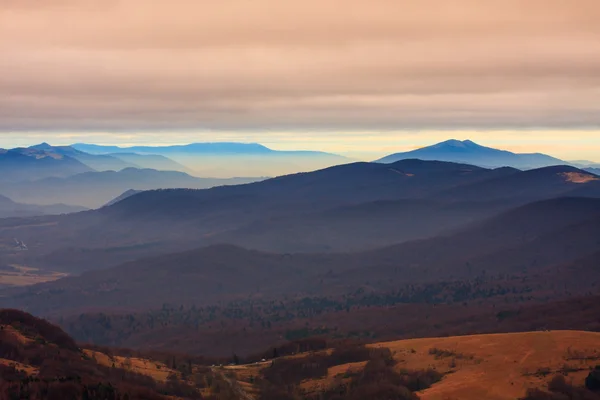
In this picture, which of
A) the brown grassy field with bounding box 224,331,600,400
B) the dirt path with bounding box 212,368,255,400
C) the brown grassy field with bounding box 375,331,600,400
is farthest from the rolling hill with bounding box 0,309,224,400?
the brown grassy field with bounding box 375,331,600,400

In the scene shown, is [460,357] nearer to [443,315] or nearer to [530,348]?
[530,348]

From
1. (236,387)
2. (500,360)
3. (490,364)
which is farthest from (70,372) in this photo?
(500,360)

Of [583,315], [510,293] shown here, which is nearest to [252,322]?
[510,293]

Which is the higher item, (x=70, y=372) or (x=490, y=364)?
(x=70, y=372)

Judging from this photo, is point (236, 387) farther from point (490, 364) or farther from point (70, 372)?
point (490, 364)

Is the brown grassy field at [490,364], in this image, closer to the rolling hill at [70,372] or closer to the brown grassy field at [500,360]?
the brown grassy field at [500,360]

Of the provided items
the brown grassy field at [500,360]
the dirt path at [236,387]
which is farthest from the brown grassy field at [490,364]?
the dirt path at [236,387]

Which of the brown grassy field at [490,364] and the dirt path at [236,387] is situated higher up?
the brown grassy field at [490,364]

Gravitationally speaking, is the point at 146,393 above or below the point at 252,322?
above
